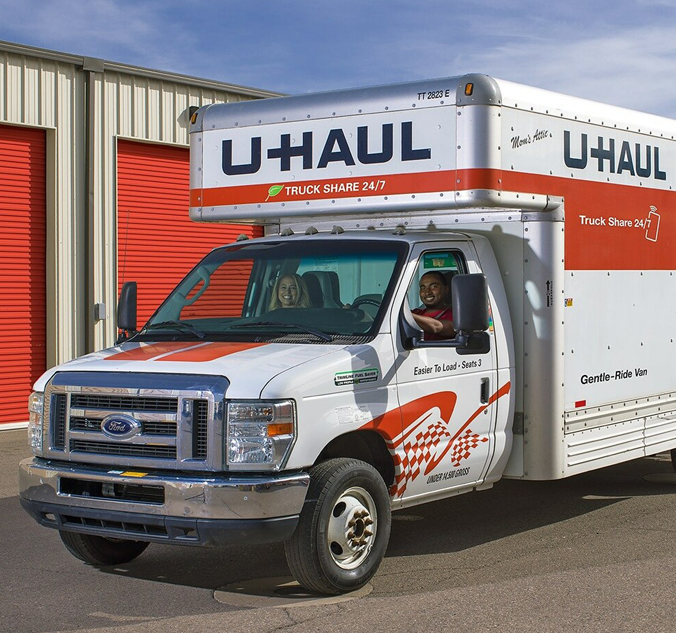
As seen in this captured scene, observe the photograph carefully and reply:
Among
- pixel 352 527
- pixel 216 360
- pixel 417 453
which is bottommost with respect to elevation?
pixel 352 527

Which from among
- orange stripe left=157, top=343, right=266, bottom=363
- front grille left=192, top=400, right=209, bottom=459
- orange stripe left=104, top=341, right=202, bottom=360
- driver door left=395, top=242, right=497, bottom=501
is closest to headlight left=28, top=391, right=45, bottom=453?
orange stripe left=104, top=341, right=202, bottom=360

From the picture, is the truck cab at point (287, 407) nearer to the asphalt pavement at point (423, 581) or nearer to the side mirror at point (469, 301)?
the side mirror at point (469, 301)

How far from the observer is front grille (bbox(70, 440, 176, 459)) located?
608 centimetres

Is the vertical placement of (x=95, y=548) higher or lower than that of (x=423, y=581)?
higher

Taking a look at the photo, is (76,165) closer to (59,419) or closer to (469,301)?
(59,419)

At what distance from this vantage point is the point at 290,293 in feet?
24.1

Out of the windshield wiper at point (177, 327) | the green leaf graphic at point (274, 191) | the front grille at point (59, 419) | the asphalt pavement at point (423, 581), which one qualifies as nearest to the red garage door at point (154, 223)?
the asphalt pavement at point (423, 581)

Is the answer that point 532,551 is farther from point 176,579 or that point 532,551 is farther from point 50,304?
point 50,304

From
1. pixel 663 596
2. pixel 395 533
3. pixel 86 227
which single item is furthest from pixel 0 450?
pixel 663 596

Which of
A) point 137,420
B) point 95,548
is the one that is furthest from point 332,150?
point 95,548

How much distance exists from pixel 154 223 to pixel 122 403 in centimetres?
1062

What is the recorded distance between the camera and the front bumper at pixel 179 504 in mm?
5906

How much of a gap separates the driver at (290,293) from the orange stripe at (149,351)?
2.30 ft

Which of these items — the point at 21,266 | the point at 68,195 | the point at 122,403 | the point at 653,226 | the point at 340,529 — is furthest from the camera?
the point at 68,195
